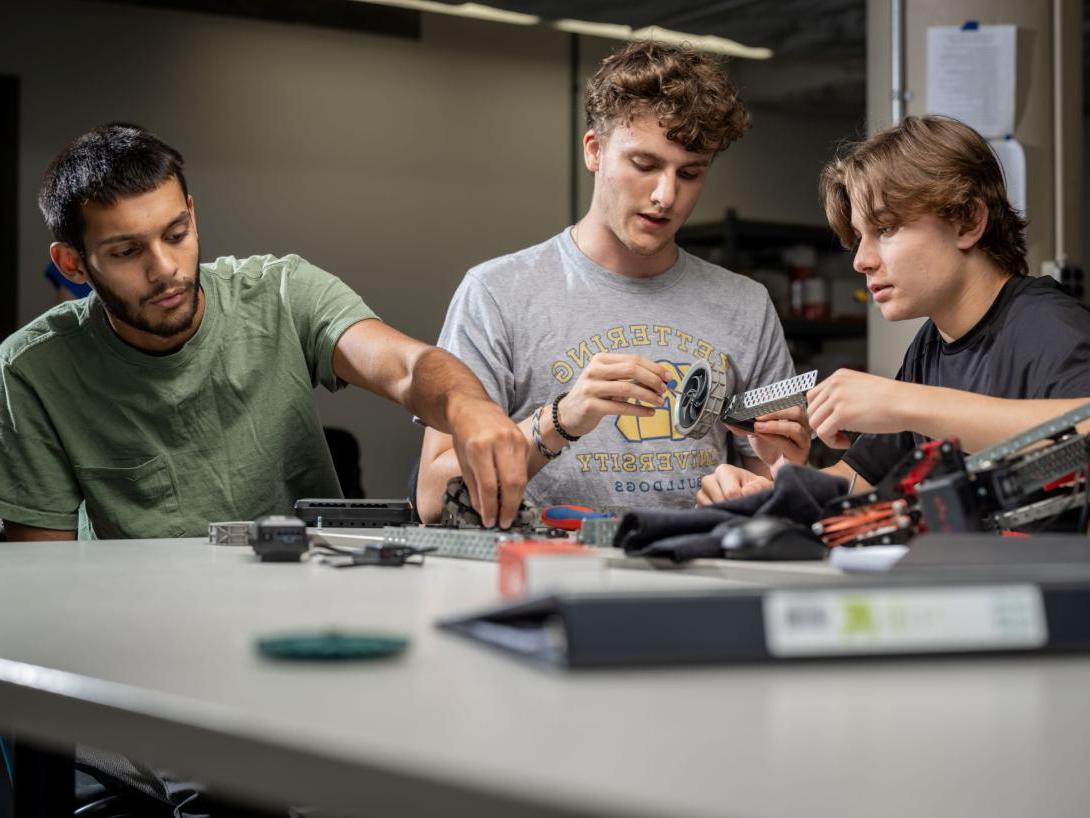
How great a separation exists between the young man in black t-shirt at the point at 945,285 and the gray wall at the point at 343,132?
11.8 ft

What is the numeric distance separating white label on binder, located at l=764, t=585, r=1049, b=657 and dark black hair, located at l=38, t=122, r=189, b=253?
4.75 ft

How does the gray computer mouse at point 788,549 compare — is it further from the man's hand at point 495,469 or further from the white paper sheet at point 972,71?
the white paper sheet at point 972,71

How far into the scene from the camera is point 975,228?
178 cm

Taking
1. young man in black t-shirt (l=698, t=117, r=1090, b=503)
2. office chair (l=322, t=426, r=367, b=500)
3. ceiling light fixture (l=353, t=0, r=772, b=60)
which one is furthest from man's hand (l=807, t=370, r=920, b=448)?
ceiling light fixture (l=353, t=0, r=772, b=60)

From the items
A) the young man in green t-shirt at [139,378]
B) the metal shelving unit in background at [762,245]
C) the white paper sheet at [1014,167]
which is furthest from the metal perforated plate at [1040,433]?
the metal shelving unit in background at [762,245]

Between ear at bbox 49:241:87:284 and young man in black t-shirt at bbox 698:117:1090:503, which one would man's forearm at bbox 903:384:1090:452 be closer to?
young man in black t-shirt at bbox 698:117:1090:503

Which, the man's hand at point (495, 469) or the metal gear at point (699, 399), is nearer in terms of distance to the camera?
the man's hand at point (495, 469)

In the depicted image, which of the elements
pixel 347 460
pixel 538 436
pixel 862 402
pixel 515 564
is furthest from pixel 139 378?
pixel 347 460

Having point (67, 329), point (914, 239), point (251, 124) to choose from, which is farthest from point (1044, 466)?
point (251, 124)

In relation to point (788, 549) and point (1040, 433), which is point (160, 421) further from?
point (1040, 433)

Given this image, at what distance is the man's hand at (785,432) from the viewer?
1.77 meters

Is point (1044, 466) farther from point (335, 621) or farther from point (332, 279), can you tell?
point (332, 279)

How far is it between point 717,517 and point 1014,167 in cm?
249

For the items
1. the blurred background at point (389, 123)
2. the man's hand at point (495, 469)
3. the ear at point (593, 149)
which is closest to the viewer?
the man's hand at point (495, 469)
